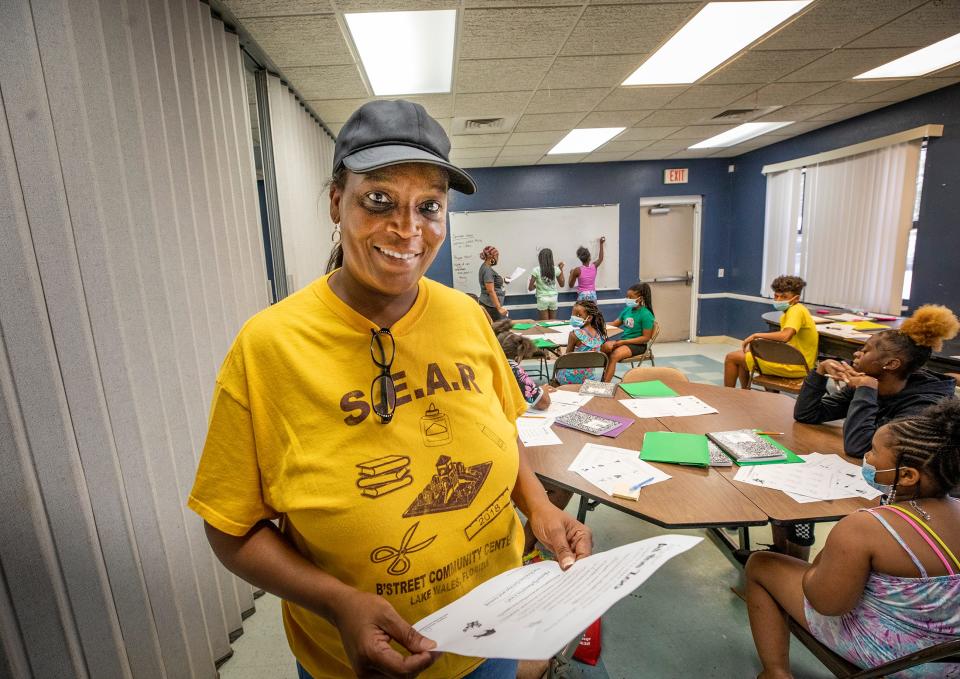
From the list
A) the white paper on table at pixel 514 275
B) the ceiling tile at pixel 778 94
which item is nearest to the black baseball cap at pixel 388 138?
the ceiling tile at pixel 778 94

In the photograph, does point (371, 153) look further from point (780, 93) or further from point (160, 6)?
point (780, 93)

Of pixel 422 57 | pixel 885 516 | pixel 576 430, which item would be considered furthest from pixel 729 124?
pixel 885 516

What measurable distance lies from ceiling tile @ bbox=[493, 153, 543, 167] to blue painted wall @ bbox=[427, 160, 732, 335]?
191mm

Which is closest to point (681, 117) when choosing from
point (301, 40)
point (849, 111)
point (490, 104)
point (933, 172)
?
point (849, 111)

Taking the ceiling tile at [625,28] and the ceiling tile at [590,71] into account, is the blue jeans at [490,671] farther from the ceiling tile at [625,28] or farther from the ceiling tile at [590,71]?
the ceiling tile at [590,71]

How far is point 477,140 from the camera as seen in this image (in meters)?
5.54

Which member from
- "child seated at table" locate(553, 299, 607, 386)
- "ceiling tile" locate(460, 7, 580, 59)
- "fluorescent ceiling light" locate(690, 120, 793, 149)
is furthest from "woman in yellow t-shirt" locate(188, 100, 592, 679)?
"fluorescent ceiling light" locate(690, 120, 793, 149)

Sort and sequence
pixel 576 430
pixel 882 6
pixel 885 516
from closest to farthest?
pixel 885 516 → pixel 576 430 → pixel 882 6

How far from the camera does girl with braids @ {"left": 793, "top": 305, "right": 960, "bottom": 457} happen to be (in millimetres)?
1851

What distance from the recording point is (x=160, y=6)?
1.72 m

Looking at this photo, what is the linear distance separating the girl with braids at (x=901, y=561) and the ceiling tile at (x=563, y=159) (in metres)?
6.21

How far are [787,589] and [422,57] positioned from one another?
3613 millimetres

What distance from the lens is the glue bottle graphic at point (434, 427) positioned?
0.80 metres

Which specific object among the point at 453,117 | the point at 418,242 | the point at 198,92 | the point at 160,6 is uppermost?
the point at 453,117
